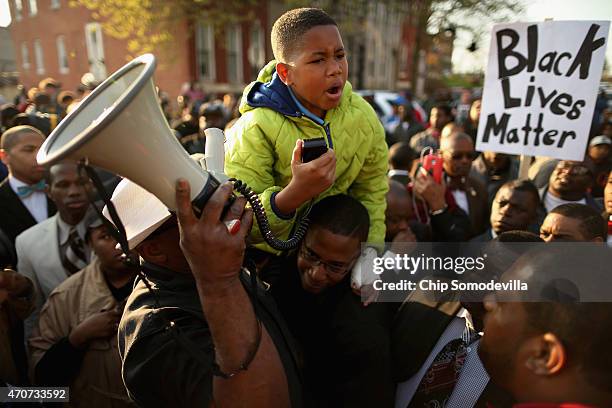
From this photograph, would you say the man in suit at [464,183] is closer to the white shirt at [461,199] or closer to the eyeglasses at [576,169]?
the white shirt at [461,199]

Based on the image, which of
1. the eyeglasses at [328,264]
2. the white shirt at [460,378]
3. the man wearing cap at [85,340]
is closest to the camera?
the white shirt at [460,378]

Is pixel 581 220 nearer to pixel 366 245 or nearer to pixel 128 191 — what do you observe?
pixel 366 245

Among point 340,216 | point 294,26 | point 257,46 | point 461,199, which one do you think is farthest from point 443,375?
point 257,46

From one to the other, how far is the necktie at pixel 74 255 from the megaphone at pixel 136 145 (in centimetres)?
186

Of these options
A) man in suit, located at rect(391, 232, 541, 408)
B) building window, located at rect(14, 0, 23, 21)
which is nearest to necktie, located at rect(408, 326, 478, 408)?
man in suit, located at rect(391, 232, 541, 408)

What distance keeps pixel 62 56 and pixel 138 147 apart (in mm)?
25533

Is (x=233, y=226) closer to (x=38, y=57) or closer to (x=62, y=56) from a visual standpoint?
(x=62, y=56)

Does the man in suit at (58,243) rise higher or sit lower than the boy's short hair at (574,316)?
lower

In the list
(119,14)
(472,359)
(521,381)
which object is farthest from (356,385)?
(119,14)

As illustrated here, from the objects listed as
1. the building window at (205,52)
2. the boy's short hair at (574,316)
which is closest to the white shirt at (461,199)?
the boy's short hair at (574,316)

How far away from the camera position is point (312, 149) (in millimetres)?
1396

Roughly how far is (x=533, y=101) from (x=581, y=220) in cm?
126

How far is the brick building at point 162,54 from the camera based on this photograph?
18103mm

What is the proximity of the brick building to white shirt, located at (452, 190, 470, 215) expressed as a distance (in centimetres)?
1592
